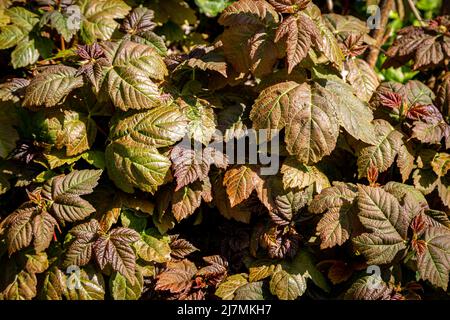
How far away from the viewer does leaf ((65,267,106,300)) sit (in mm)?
2061

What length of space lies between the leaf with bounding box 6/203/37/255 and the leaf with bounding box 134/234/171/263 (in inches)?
17.1

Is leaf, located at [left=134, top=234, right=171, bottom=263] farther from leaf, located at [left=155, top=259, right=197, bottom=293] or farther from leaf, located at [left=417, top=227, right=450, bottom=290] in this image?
leaf, located at [left=417, top=227, right=450, bottom=290]

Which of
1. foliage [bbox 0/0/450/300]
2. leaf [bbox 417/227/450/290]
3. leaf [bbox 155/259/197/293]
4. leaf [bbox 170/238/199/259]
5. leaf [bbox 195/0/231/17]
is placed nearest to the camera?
leaf [bbox 417/227/450/290]

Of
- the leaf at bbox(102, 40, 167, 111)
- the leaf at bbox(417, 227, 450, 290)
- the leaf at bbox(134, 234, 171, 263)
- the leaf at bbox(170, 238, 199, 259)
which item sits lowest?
the leaf at bbox(170, 238, 199, 259)

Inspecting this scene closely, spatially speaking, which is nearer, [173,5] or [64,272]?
[64,272]

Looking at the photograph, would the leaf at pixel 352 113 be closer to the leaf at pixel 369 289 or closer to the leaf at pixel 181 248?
the leaf at pixel 369 289

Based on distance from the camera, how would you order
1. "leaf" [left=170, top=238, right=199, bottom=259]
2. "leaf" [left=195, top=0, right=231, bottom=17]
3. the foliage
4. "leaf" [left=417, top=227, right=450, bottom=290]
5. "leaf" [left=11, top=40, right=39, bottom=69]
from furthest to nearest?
"leaf" [left=195, top=0, right=231, bottom=17], "leaf" [left=11, top=40, right=39, bottom=69], "leaf" [left=170, top=238, right=199, bottom=259], the foliage, "leaf" [left=417, top=227, right=450, bottom=290]

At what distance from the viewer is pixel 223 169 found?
7.18 feet

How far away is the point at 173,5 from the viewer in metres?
2.98

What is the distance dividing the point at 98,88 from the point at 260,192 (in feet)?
2.56

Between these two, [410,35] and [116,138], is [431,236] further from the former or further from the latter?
[116,138]

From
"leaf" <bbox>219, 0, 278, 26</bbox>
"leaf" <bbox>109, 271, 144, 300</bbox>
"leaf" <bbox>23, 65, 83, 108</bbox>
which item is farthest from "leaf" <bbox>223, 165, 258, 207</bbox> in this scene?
"leaf" <bbox>23, 65, 83, 108</bbox>

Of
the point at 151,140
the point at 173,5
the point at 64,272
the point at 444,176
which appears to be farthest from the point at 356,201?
the point at 173,5

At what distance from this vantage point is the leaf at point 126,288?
2.09m
